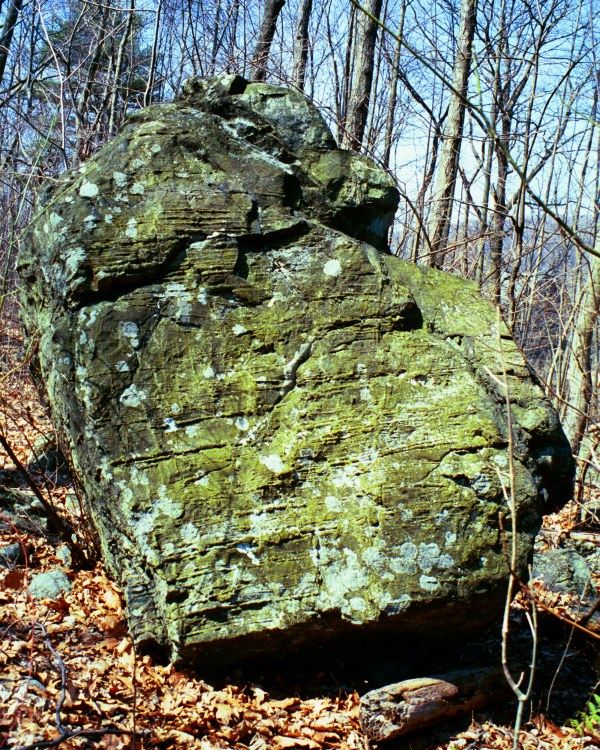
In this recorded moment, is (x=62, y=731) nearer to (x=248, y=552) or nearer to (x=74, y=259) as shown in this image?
(x=248, y=552)

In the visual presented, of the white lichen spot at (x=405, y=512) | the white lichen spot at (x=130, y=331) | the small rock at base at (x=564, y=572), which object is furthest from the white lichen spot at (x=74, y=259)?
the small rock at base at (x=564, y=572)

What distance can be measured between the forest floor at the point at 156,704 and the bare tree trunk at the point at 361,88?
7367mm

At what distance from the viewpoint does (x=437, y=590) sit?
3.69 meters

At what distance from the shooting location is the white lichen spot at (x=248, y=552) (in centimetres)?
382

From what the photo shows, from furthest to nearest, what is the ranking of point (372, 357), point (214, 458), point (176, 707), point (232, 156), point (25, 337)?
point (25, 337) → point (232, 156) → point (372, 357) → point (214, 458) → point (176, 707)

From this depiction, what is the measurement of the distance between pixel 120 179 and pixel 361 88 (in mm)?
6414

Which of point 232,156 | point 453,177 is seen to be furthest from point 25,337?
point 453,177

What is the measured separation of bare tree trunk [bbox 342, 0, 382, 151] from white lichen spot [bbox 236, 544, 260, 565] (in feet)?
23.2

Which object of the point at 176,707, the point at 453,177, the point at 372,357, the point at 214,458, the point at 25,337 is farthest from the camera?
the point at 453,177

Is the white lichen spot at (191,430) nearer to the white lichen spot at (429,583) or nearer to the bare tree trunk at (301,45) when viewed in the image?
the white lichen spot at (429,583)

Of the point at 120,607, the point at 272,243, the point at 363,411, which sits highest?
the point at 272,243

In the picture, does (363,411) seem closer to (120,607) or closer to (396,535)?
(396,535)

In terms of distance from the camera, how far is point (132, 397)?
4.05 meters

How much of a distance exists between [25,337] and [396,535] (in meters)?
3.26
